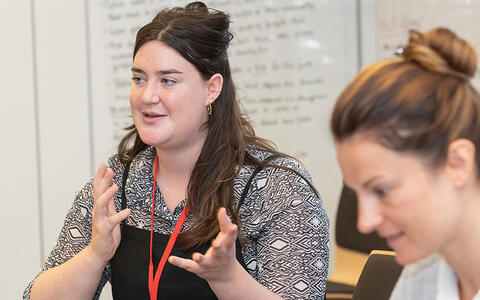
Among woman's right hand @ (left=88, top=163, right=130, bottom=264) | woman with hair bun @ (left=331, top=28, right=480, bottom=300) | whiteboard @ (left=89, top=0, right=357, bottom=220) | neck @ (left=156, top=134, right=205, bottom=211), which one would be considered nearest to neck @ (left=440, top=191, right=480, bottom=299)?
woman with hair bun @ (left=331, top=28, right=480, bottom=300)

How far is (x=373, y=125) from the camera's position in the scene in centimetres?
116

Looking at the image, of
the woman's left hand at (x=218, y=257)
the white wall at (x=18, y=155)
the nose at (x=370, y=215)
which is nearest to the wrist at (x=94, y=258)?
the woman's left hand at (x=218, y=257)

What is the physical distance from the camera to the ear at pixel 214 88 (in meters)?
2.10

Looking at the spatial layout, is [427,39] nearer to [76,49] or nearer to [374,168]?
[374,168]

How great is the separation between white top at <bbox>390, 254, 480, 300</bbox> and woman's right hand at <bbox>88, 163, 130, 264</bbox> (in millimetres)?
703

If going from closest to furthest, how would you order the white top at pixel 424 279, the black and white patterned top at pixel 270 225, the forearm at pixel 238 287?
1. the white top at pixel 424 279
2. the forearm at pixel 238 287
3. the black and white patterned top at pixel 270 225

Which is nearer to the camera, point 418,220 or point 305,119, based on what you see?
point 418,220

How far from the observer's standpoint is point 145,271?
1.96 meters

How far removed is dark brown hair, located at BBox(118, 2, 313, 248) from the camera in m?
1.98

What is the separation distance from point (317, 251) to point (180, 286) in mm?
376

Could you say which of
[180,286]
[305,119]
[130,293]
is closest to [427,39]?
[180,286]

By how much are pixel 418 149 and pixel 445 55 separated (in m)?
0.19

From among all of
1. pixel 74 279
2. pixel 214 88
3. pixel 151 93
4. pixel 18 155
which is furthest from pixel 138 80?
pixel 18 155

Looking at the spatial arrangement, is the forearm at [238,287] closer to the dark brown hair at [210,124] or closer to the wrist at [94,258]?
the dark brown hair at [210,124]
